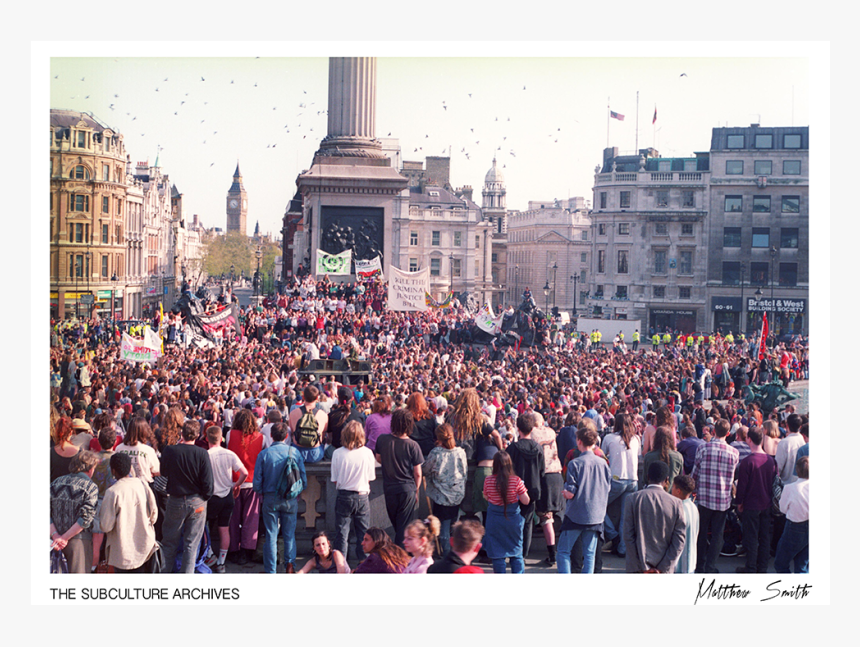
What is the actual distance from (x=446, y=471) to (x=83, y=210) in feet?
50.2

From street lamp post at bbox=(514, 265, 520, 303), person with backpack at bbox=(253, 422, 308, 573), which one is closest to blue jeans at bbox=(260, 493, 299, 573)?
person with backpack at bbox=(253, 422, 308, 573)

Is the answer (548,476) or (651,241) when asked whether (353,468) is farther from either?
(651,241)

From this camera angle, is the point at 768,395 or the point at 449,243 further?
the point at 449,243

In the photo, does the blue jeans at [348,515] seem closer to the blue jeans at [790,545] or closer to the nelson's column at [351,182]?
the blue jeans at [790,545]

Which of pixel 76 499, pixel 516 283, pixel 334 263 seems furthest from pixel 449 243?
pixel 76 499

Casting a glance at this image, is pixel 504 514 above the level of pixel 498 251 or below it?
below

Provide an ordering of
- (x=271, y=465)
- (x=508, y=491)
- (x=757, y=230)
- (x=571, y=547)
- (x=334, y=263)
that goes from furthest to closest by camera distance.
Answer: (x=334, y=263), (x=757, y=230), (x=571, y=547), (x=271, y=465), (x=508, y=491)

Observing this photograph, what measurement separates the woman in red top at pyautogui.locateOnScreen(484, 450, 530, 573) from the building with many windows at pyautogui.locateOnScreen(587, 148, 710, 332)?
1099 inches

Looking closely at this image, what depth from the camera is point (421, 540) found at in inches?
302
